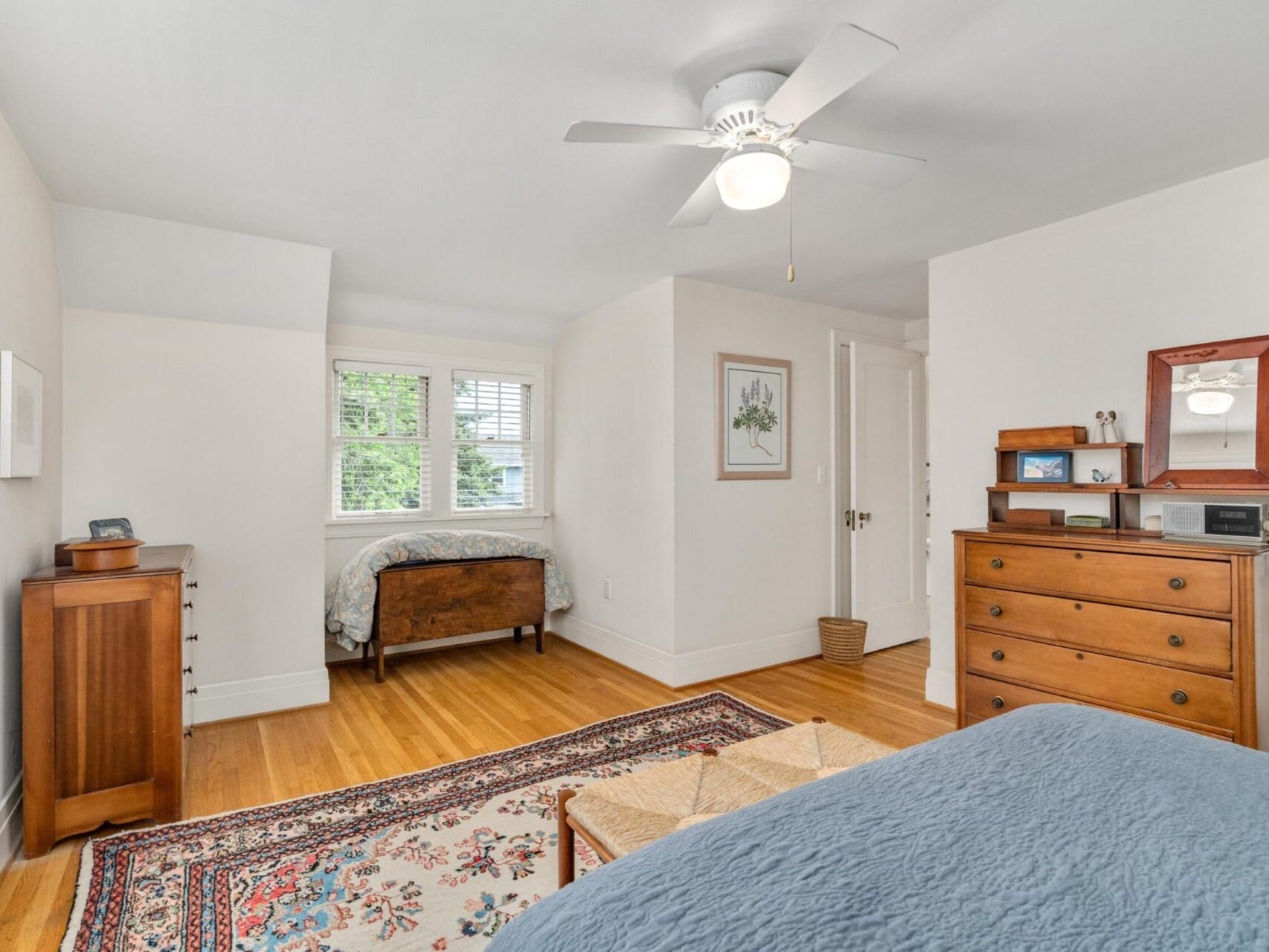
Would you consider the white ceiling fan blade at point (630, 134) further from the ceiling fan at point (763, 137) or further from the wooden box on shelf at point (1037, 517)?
the wooden box on shelf at point (1037, 517)

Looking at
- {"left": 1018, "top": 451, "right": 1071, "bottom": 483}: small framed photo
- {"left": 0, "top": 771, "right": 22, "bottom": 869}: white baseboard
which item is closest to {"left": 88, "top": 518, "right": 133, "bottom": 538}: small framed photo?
{"left": 0, "top": 771, "right": 22, "bottom": 869}: white baseboard

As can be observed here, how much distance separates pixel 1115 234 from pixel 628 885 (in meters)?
3.28

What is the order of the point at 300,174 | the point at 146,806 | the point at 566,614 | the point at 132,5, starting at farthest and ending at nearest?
the point at 566,614
the point at 300,174
the point at 146,806
the point at 132,5

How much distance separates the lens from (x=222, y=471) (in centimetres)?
336

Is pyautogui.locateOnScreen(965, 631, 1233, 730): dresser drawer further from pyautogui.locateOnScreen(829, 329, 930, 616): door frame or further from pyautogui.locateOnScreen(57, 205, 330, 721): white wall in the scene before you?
pyautogui.locateOnScreen(57, 205, 330, 721): white wall

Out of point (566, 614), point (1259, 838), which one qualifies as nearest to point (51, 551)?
point (566, 614)

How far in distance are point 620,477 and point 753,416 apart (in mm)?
946

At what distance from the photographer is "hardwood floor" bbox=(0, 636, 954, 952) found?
218cm

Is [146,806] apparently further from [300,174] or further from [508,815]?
[300,174]

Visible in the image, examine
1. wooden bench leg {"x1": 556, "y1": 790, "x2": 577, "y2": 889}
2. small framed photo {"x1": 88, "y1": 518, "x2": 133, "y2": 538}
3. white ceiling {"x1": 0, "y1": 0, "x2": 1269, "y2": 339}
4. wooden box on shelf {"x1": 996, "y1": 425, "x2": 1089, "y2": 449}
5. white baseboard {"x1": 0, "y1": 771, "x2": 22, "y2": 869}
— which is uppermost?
white ceiling {"x1": 0, "y1": 0, "x2": 1269, "y2": 339}

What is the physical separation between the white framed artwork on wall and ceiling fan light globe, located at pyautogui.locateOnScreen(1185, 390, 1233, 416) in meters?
4.22

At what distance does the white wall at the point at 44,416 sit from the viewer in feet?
7.02

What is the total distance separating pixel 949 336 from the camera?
3.47m

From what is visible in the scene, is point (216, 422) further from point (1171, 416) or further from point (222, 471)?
point (1171, 416)
